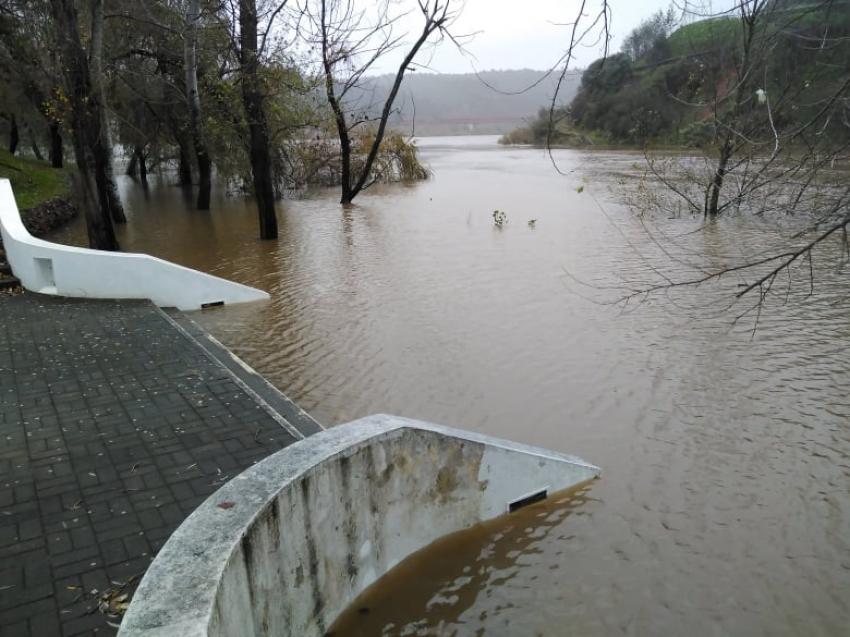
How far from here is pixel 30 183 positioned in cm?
1900

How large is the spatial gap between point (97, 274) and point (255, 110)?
689 centimetres

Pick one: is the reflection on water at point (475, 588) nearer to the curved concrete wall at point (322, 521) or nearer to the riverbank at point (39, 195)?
the curved concrete wall at point (322, 521)

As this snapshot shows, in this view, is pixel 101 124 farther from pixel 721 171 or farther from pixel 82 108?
pixel 721 171

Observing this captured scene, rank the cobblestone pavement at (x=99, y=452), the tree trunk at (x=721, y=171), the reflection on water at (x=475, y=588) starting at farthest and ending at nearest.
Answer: the tree trunk at (x=721, y=171)
the reflection on water at (x=475, y=588)
the cobblestone pavement at (x=99, y=452)

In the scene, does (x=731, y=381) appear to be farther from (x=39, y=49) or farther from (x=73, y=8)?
(x=39, y=49)

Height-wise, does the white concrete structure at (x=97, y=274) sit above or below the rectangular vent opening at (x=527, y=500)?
above

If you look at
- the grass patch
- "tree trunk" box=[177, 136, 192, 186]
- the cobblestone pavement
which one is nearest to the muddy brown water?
the cobblestone pavement

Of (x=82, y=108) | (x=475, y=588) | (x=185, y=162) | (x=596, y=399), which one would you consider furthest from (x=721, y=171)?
(x=185, y=162)

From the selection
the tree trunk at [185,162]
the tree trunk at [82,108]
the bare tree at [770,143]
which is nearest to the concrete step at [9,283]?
the tree trunk at [82,108]

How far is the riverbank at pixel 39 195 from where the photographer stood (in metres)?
15.5

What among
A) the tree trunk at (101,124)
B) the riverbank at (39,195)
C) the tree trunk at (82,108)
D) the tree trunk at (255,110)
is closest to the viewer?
the tree trunk at (82,108)

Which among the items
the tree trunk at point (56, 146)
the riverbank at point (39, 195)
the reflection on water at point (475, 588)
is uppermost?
the tree trunk at point (56, 146)

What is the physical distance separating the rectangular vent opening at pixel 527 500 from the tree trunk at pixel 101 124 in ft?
35.1

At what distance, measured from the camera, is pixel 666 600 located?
421 cm
